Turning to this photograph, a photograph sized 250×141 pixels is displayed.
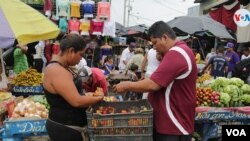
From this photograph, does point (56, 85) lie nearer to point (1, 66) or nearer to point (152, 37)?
point (152, 37)

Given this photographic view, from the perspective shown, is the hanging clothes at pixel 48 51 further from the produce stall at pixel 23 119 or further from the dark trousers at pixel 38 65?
the produce stall at pixel 23 119

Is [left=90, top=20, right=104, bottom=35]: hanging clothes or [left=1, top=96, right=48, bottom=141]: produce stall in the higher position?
[left=90, top=20, right=104, bottom=35]: hanging clothes

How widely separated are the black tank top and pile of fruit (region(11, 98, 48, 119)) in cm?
158

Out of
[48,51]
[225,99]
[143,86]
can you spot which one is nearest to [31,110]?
[143,86]

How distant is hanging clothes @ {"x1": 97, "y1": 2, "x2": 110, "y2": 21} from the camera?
14.7 meters

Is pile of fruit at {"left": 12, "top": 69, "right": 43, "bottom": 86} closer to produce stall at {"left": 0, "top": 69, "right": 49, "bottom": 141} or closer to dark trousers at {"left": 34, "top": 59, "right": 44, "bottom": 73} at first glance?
produce stall at {"left": 0, "top": 69, "right": 49, "bottom": 141}

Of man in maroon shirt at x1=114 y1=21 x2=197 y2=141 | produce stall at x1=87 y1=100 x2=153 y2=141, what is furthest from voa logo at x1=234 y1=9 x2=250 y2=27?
produce stall at x1=87 y1=100 x2=153 y2=141

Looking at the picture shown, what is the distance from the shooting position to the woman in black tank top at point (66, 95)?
11.3 feet

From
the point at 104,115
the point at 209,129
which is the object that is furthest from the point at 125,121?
the point at 209,129

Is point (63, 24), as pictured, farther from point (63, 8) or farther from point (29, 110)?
point (29, 110)

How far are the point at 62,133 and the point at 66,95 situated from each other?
46 centimetres

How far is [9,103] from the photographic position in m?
5.71

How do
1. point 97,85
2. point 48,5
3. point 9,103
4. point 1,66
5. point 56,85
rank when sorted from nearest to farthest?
point 56,85 < point 97,85 < point 9,103 < point 1,66 < point 48,5

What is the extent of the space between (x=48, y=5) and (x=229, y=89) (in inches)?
411
